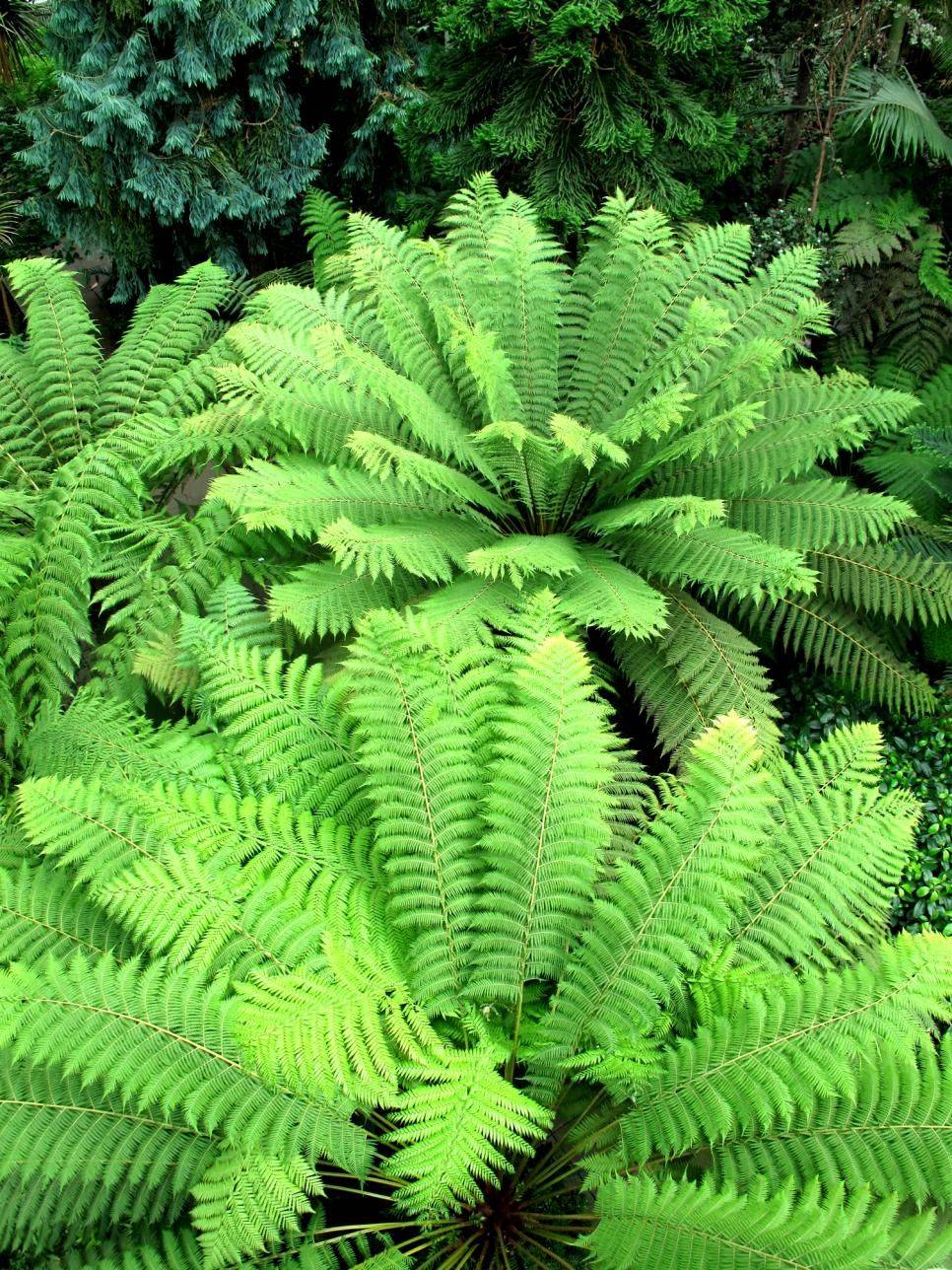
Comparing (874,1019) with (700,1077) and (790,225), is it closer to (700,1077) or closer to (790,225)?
(700,1077)

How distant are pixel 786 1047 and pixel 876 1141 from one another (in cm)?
25

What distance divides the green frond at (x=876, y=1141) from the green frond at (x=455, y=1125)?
51 centimetres

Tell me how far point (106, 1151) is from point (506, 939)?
100cm

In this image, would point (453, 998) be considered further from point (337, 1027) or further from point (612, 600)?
point (612, 600)

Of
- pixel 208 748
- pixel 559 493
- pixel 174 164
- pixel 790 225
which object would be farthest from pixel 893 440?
pixel 174 164

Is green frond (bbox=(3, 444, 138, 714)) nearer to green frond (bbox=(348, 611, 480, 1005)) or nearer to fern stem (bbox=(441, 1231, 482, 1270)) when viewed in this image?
green frond (bbox=(348, 611, 480, 1005))

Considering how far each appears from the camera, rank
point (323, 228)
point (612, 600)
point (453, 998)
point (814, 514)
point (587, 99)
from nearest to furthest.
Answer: point (453, 998)
point (612, 600)
point (814, 514)
point (587, 99)
point (323, 228)

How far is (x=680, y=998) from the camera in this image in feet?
7.53

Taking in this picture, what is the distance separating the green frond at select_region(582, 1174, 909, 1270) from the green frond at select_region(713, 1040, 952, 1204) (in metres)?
0.11

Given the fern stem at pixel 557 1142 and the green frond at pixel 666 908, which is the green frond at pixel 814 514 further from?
the fern stem at pixel 557 1142

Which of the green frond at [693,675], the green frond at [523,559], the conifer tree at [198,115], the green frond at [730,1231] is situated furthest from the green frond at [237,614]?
the conifer tree at [198,115]

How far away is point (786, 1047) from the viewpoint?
78.3 inches

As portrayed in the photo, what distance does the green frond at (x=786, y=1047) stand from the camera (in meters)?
1.95

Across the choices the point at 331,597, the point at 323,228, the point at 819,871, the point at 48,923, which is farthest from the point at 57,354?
the point at 819,871
